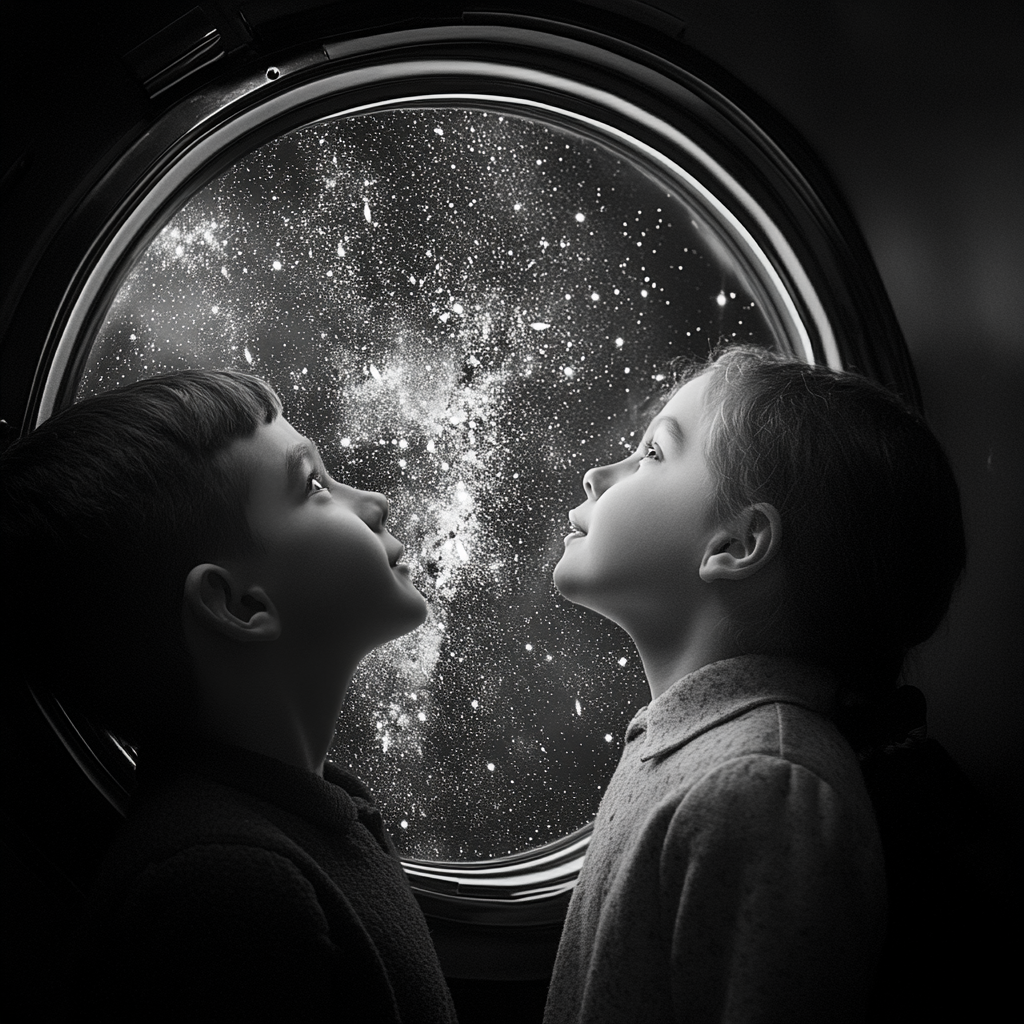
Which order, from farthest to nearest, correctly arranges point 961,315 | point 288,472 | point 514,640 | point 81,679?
point 514,640
point 961,315
point 288,472
point 81,679

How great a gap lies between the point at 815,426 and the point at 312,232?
70cm

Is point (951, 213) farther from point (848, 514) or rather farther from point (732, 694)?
point (732, 694)

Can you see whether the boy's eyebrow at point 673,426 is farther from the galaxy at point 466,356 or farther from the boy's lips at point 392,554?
the boy's lips at point 392,554

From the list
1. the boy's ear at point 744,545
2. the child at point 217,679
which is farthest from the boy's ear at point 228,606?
the boy's ear at point 744,545

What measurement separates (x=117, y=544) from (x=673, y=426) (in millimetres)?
637

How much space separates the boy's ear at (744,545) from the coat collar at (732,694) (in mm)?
96

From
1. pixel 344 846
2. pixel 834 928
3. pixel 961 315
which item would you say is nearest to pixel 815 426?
pixel 961 315

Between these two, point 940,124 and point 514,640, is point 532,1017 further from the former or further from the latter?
point 940,124

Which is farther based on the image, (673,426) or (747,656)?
(673,426)

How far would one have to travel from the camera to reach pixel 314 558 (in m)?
0.92

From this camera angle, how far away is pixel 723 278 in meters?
1.32

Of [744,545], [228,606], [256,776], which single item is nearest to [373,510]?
[228,606]

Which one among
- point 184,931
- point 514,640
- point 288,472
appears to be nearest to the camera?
point 184,931

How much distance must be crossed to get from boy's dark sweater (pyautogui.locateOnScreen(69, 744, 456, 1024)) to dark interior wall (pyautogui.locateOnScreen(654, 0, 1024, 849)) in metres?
0.72
